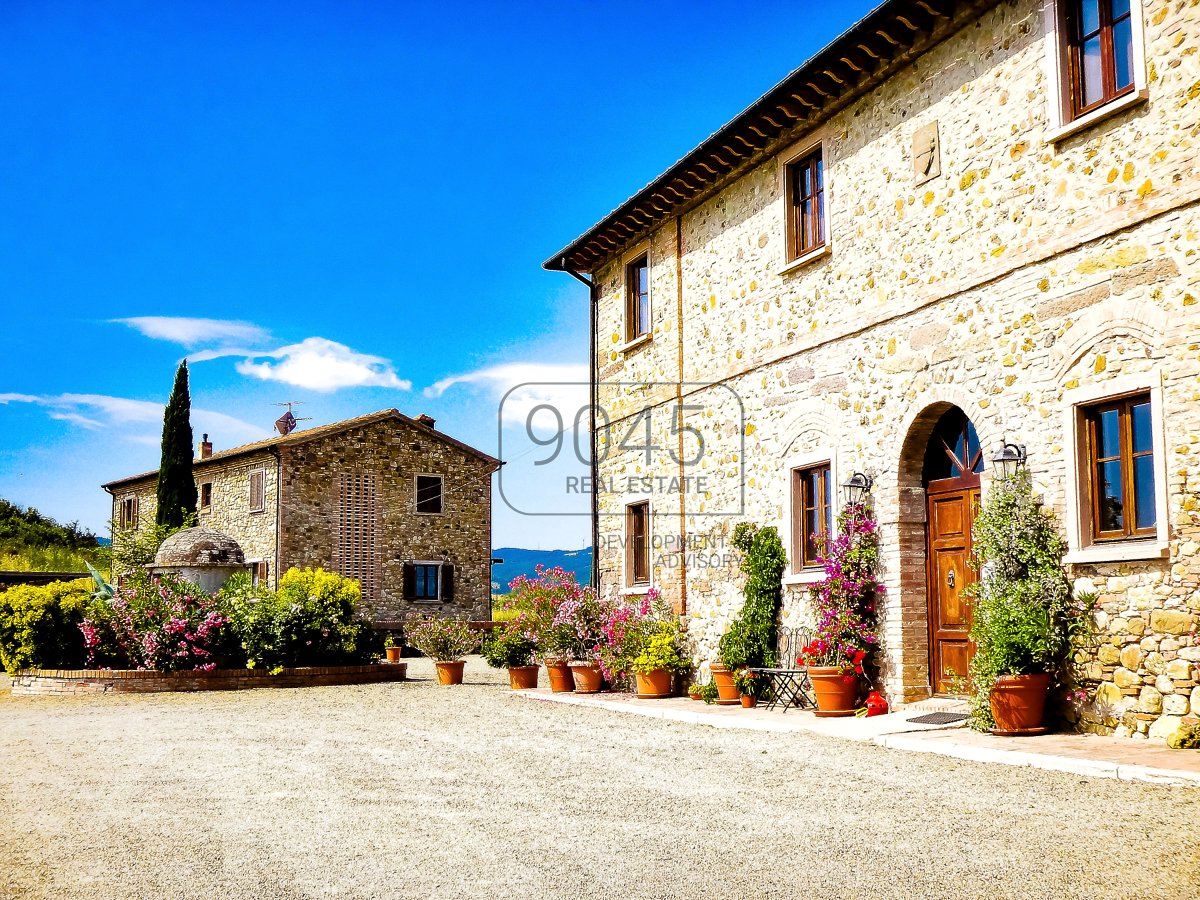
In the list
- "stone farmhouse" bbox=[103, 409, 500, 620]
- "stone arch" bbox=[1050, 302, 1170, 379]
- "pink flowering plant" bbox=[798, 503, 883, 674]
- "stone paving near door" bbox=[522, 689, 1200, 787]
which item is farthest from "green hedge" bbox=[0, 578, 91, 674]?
"stone arch" bbox=[1050, 302, 1170, 379]

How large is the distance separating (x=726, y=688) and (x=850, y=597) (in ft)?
6.89

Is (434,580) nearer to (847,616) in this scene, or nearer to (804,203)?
(804,203)

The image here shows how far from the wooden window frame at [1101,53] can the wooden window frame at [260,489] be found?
82.0ft

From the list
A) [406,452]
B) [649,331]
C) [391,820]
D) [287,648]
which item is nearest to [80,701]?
[287,648]

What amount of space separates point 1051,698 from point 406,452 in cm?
2445

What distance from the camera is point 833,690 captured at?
10.3 metres

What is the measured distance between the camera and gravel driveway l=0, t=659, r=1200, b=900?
445 centimetres

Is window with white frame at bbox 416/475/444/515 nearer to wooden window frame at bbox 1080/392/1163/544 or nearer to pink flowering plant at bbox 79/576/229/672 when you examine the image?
pink flowering plant at bbox 79/576/229/672

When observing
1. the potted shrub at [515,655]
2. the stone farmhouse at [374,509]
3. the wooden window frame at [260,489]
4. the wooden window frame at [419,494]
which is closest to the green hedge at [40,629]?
the potted shrub at [515,655]

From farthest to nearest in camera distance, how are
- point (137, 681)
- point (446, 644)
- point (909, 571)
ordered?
point (446, 644) < point (137, 681) < point (909, 571)

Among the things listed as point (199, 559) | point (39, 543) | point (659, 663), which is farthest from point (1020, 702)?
point (39, 543)

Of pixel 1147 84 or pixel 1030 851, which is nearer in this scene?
pixel 1030 851

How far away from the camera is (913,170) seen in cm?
1023

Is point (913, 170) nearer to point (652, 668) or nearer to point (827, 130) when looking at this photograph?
point (827, 130)
